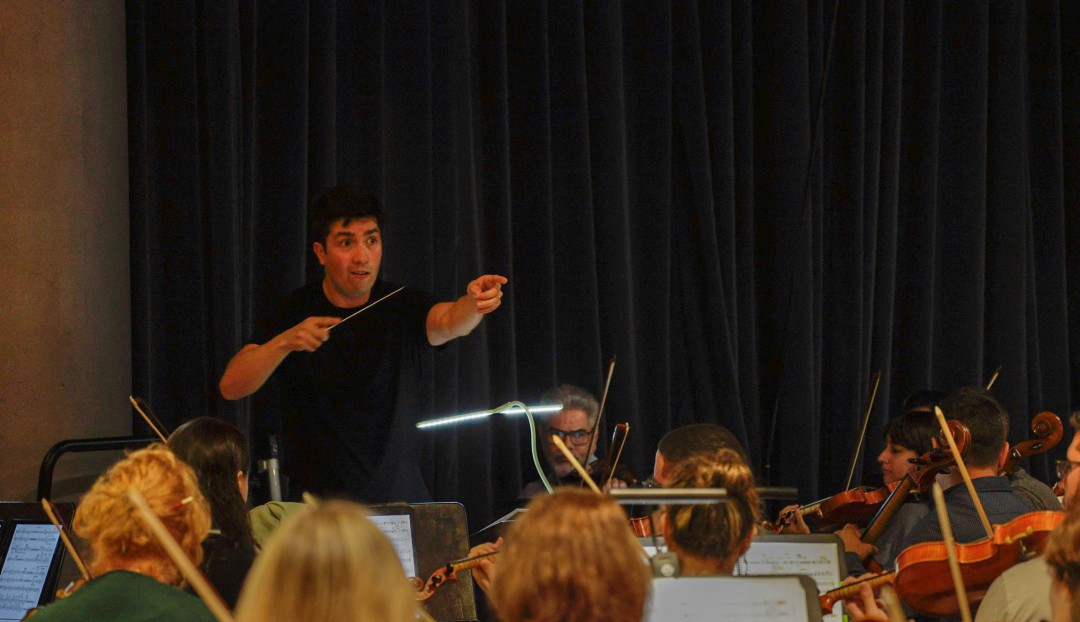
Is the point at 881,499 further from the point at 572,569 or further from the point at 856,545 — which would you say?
the point at 572,569

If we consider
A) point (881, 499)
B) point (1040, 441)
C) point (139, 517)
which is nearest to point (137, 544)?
point (139, 517)

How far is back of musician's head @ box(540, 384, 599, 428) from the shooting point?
156 inches

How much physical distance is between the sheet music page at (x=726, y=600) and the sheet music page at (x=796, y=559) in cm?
58

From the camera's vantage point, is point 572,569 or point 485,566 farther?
point 485,566

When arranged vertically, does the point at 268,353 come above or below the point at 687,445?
above

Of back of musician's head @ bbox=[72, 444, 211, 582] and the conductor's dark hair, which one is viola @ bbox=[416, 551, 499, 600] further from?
the conductor's dark hair

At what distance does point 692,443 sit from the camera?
9.21ft

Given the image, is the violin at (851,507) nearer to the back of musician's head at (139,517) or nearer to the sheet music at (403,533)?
the sheet music at (403,533)

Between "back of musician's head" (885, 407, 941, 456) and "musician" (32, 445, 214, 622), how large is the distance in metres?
2.45

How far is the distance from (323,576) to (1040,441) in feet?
10.7

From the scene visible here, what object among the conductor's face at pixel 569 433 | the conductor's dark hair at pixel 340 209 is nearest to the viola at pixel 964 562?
the conductor's face at pixel 569 433

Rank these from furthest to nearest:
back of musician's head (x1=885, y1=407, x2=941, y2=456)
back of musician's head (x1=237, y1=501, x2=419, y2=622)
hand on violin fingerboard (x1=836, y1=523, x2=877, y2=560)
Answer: back of musician's head (x1=885, y1=407, x2=941, y2=456) < hand on violin fingerboard (x1=836, y1=523, x2=877, y2=560) < back of musician's head (x1=237, y1=501, x2=419, y2=622)

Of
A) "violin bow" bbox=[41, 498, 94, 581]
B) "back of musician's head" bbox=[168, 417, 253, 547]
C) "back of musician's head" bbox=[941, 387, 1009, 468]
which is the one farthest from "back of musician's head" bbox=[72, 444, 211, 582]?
"back of musician's head" bbox=[941, 387, 1009, 468]

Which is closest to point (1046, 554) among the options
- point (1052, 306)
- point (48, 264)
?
point (48, 264)
